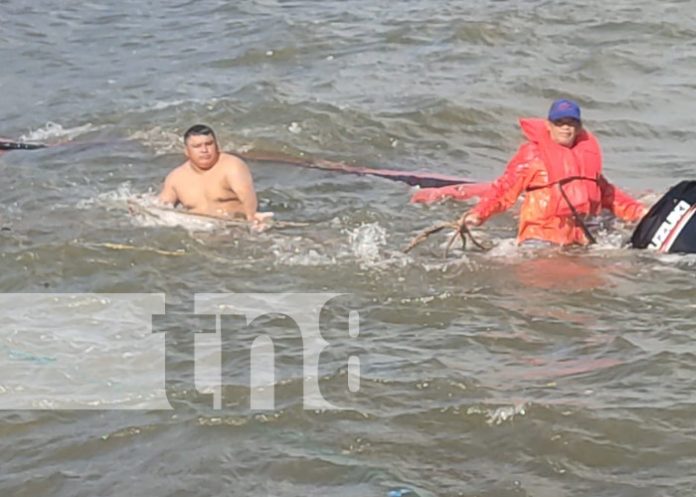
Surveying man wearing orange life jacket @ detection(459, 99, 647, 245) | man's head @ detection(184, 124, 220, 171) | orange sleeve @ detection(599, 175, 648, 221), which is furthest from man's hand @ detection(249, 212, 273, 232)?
orange sleeve @ detection(599, 175, 648, 221)

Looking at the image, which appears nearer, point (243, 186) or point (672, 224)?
point (672, 224)

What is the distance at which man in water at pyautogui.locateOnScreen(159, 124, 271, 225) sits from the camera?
984 centimetres

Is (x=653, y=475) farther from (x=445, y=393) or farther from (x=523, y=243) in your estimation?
(x=523, y=243)

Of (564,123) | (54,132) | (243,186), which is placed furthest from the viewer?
(54,132)

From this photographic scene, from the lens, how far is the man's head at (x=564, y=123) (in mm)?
8477

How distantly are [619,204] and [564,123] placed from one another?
69cm

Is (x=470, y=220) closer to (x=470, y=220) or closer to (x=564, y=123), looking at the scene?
(x=470, y=220)

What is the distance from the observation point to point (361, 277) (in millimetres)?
8664

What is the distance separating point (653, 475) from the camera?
5.94 m

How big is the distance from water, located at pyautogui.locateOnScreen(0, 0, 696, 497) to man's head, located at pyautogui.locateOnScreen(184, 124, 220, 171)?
1.81 feet

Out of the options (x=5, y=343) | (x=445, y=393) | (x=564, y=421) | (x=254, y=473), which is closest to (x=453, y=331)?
(x=445, y=393)

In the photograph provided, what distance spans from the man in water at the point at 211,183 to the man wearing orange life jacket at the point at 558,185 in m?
1.91

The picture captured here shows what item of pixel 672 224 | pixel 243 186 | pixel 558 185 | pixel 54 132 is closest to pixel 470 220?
pixel 558 185

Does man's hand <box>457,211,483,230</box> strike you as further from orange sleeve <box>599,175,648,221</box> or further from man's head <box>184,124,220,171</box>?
man's head <box>184,124,220,171</box>
